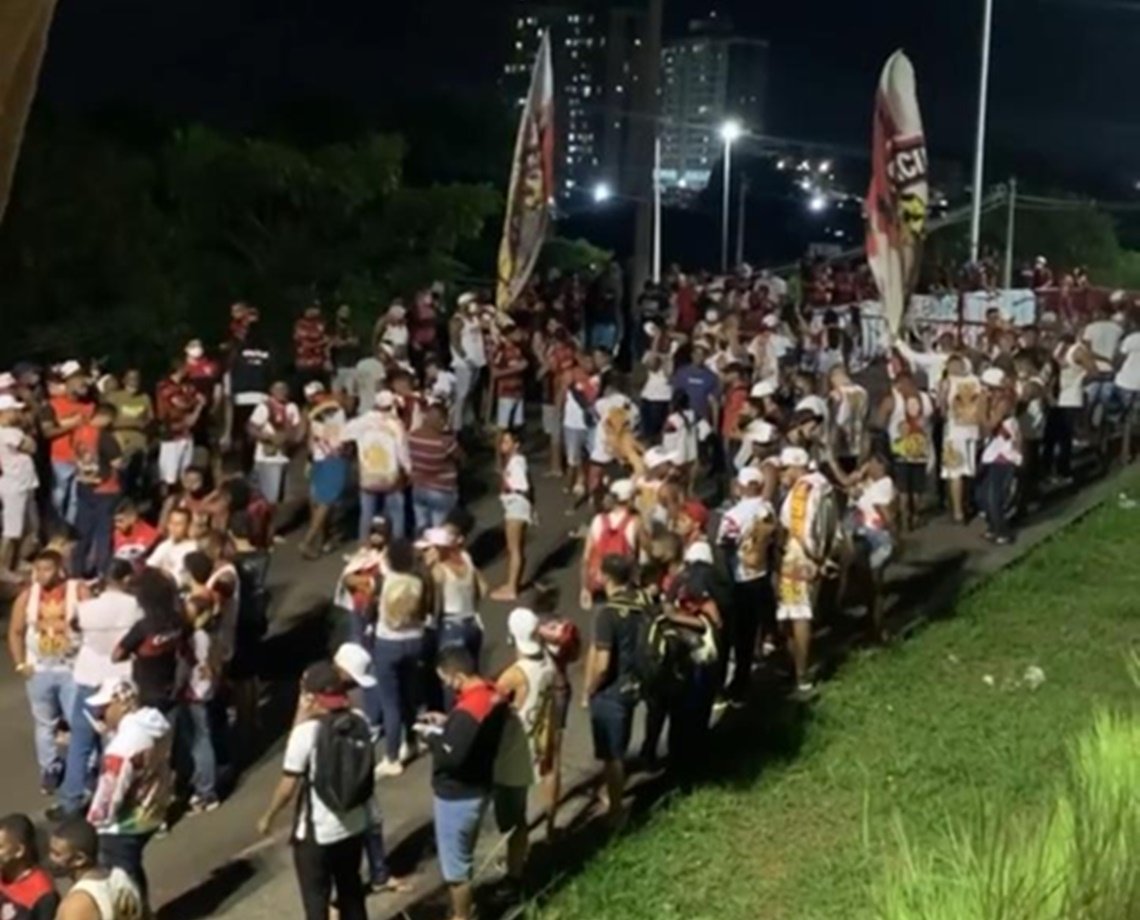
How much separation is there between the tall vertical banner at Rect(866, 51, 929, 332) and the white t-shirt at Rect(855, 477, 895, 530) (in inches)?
55.1

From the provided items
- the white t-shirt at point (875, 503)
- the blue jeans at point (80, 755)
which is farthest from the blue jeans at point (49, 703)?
the white t-shirt at point (875, 503)

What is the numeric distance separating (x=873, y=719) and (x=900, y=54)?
473 centimetres

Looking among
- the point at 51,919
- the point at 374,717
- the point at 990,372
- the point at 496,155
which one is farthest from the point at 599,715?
the point at 496,155

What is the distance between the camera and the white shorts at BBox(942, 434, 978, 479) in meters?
17.7

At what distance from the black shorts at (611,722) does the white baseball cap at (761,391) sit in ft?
21.1

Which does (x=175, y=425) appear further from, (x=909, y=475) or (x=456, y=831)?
(x=456, y=831)

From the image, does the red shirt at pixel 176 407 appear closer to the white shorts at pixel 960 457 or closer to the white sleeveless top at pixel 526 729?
the white shorts at pixel 960 457

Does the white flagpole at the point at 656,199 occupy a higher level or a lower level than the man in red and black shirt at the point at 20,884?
higher

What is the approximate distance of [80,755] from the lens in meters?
10.3

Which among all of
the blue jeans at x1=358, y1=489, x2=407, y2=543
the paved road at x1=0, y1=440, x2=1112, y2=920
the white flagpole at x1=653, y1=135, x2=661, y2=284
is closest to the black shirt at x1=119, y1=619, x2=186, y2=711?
the paved road at x1=0, y1=440, x2=1112, y2=920

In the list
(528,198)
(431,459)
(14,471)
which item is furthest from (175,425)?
(528,198)

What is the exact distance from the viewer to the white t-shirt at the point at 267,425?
15.6 metres

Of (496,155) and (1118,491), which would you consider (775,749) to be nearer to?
(1118,491)

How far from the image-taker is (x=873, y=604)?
14.4 meters
